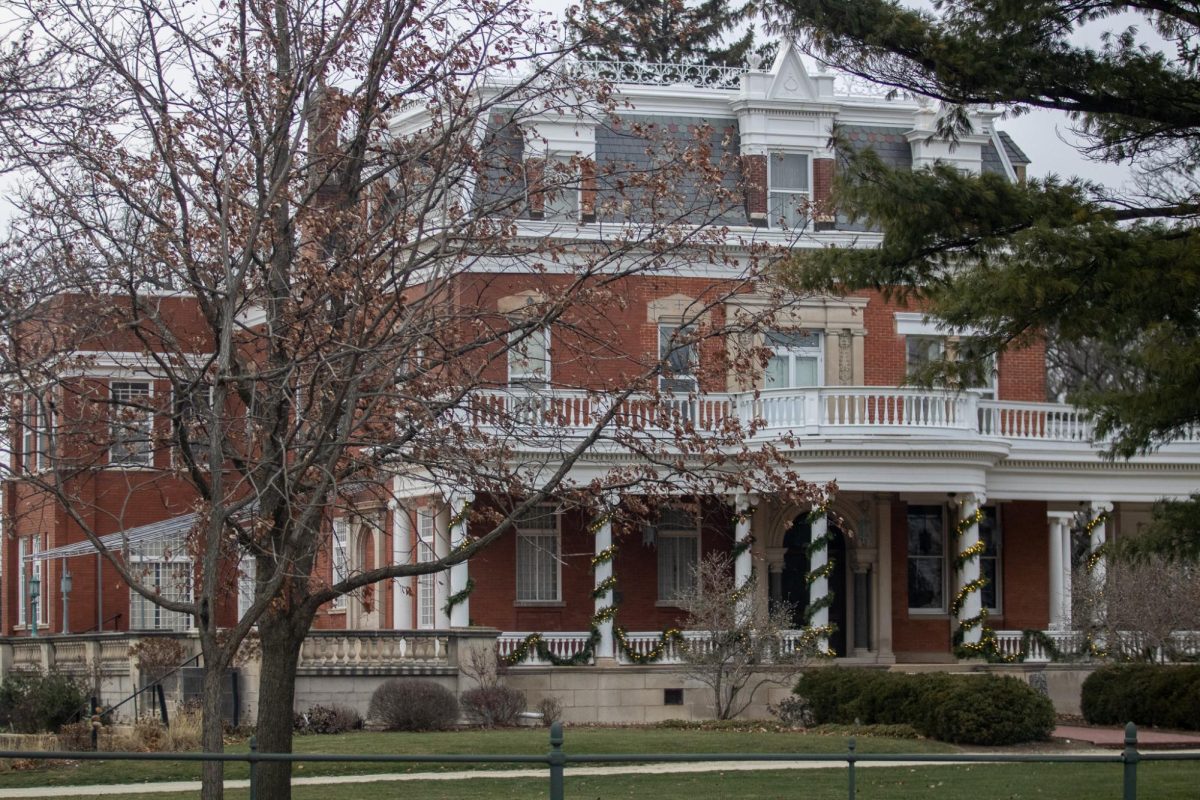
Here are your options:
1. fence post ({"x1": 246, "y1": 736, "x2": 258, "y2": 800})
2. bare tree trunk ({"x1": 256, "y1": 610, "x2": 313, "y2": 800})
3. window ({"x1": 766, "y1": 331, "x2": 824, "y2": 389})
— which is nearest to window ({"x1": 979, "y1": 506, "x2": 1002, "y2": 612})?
window ({"x1": 766, "y1": 331, "x2": 824, "y2": 389})

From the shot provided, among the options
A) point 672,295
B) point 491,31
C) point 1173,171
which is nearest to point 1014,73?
point 1173,171

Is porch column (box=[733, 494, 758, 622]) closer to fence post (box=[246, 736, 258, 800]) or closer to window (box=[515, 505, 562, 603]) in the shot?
window (box=[515, 505, 562, 603])

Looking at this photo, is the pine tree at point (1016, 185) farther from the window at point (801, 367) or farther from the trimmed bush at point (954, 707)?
the window at point (801, 367)

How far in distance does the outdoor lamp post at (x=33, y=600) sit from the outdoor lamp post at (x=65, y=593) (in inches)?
25.8

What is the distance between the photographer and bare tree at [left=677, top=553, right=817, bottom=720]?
1160 inches

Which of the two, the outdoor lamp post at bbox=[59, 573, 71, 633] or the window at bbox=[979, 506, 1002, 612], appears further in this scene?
the outdoor lamp post at bbox=[59, 573, 71, 633]

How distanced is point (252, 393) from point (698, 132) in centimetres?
419

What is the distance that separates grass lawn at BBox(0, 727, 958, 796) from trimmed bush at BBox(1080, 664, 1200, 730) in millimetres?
4712

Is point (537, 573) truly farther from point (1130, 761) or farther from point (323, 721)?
point (1130, 761)

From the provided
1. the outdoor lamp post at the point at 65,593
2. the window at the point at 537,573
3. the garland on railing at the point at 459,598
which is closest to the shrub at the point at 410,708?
the garland on railing at the point at 459,598

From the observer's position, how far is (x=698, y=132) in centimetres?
1412

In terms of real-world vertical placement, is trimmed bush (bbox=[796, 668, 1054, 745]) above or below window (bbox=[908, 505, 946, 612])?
below

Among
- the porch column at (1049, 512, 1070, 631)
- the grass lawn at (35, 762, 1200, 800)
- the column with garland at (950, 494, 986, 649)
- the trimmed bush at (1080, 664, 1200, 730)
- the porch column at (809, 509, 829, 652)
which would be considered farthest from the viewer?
the porch column at (1049, 512, 1070, 631)

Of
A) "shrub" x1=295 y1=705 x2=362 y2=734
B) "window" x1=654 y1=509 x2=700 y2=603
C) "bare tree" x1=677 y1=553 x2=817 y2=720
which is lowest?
"shrub" x1=295 y1=705 x2=362 y2=734
